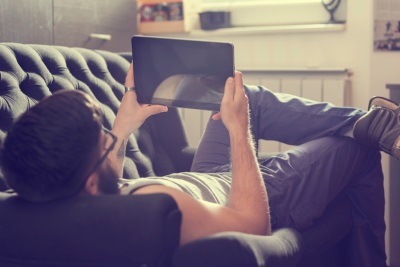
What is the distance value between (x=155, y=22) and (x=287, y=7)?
0.59 m

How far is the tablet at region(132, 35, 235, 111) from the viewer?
142cm

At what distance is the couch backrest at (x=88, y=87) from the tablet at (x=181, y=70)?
370 mm

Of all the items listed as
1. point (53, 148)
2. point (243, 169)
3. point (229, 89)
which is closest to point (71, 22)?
point (229, 89)

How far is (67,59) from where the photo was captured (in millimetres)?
1953

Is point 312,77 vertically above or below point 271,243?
above

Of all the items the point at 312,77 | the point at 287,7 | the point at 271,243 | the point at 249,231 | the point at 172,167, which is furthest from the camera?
the point at 287,7

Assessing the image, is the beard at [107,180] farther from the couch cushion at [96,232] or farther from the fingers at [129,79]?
the fingers at [129,79]

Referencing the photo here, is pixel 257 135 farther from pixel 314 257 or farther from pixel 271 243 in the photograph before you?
pixel 271 243

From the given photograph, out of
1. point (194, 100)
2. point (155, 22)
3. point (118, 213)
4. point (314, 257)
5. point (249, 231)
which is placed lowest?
point (314, 257)

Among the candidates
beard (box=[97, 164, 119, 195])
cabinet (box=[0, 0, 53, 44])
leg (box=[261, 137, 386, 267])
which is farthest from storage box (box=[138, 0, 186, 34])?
beard (box=[97, 164, 119, 195])

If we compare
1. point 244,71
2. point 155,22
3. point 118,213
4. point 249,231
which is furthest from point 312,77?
point 118,213

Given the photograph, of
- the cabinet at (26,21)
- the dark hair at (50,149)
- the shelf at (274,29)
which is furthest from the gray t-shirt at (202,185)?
the shelf at (274,29)

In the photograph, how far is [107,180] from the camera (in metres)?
1.17

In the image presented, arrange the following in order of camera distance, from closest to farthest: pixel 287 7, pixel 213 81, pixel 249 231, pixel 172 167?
pixel 249 231 → pixel 213 81 → pixel 172 167 → pixel 287 7
